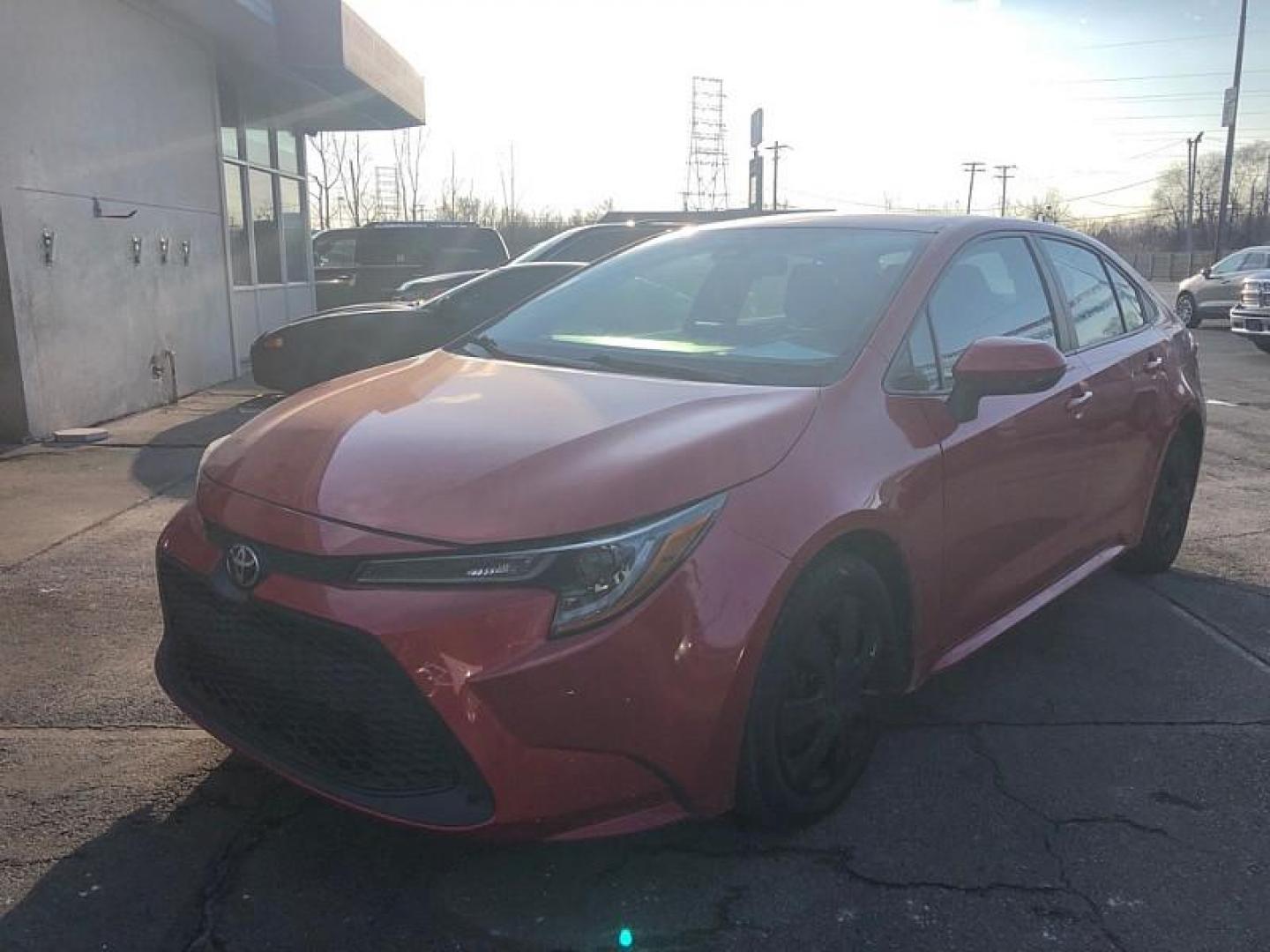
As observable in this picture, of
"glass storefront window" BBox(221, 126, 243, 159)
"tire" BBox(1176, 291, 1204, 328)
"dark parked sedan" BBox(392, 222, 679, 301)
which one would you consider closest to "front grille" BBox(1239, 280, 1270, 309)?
"tire" BBox(1176, 291, 1204, 328)

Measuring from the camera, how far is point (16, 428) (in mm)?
8023

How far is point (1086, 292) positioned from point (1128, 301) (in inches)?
21.0

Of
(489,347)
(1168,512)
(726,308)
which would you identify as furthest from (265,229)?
(1168,512)

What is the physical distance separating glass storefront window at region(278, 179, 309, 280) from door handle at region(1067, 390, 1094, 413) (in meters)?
13.0

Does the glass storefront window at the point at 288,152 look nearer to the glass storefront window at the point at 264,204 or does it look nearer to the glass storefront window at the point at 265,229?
the glass storefront window at the point at 264,204

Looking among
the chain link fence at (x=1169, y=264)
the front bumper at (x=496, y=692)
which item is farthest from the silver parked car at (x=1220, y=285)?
the chain link fence at (x=1169, y=264)

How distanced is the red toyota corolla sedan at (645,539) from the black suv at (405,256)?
12.1 m

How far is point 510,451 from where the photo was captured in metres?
2.53

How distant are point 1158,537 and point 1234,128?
36.2 m

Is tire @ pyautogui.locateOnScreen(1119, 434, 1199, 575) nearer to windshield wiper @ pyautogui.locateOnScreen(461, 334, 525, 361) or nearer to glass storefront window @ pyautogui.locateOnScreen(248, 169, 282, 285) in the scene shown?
windshield wiper @ pyautogui.locateOnScreen(461, 334, 525, 361)

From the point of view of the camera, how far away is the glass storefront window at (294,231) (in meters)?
15.0

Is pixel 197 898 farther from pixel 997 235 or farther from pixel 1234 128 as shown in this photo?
pixel 1234 128

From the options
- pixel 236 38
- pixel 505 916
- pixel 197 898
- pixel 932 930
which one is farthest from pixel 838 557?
pixel 236 38

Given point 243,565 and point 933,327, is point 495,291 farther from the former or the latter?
point 243,565
